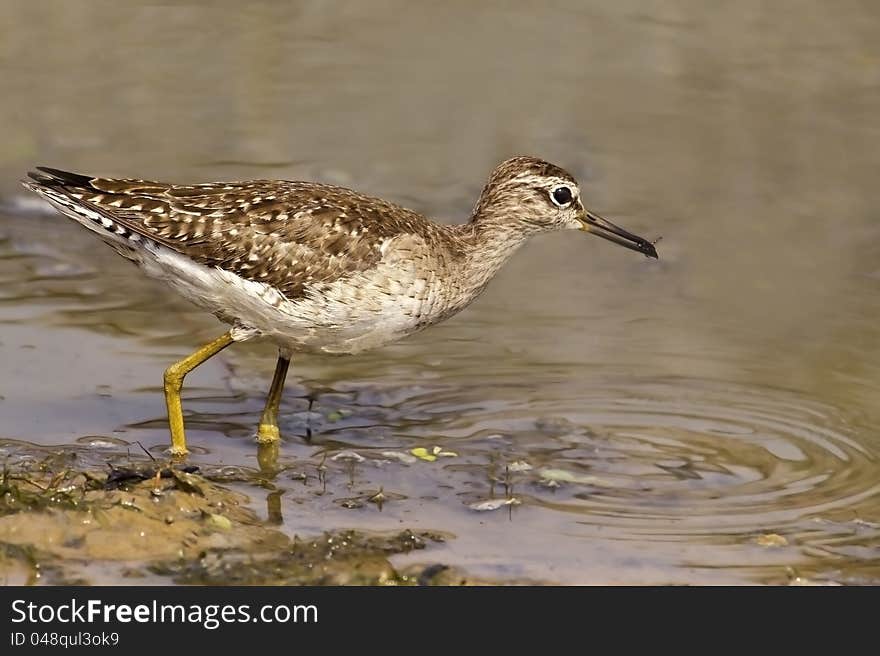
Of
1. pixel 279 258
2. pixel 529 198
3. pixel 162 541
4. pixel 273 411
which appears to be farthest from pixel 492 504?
pixel 529 198

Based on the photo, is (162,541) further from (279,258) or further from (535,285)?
(535,285)

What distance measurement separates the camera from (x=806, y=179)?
16344mm

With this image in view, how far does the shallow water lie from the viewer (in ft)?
33.3

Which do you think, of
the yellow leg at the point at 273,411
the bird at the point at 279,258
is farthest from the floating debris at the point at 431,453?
the yellow leg at the point at 273,411

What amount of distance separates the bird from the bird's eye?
0.81 m

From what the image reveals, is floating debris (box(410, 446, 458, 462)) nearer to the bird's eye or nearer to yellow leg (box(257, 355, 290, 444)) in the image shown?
yellow leg (box(257, 355, 290, 444))

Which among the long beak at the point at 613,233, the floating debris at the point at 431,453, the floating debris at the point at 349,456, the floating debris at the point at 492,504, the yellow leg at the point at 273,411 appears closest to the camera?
the floating debris at the point at 492,504

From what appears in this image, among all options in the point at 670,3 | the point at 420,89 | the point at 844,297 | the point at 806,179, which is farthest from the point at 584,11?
the point at 844,297

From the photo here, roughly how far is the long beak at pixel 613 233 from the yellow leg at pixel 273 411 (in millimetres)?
2378

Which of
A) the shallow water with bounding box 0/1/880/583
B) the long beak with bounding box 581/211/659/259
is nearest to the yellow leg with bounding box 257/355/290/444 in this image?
the shallow water with bounding box 0/1/880/583

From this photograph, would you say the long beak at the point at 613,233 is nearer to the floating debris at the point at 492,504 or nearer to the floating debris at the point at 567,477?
the floating debris at the point at 567,477

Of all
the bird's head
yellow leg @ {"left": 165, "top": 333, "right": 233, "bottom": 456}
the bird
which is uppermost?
the bird's head

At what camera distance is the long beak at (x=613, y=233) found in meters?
11.8

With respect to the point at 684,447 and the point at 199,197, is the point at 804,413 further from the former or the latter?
the point at 199,197
